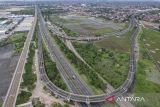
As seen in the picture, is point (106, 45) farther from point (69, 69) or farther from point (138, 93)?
point (138, 93)

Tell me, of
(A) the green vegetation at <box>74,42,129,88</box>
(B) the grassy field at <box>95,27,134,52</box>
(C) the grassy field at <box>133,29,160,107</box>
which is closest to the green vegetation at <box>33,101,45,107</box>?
(A) the green vegetation at <box>74,42,129,88</box>


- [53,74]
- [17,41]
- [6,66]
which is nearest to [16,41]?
[17,41]

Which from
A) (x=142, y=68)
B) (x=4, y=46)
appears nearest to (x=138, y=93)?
(x=142, y=68)

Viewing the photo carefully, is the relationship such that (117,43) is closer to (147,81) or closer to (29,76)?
(147,81)

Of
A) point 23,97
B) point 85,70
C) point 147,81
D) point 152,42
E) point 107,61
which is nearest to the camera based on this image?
point 23,97

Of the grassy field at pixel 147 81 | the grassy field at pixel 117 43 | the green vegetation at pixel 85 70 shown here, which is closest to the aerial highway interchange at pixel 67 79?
the green vegetation at pixel 85 70

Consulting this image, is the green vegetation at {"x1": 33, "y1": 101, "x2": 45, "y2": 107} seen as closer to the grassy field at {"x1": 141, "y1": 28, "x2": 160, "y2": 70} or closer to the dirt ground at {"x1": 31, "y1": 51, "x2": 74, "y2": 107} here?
the dirt ground at {"x1": 31, "y1": 51, "x2": 74, "y2": 107}
